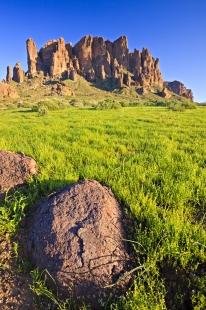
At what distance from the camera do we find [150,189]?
5617 millimetres

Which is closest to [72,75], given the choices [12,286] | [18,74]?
[18,74]

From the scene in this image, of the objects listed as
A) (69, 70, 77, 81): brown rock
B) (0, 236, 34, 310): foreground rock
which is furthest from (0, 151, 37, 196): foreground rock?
(69, 70, 77, 81): brown rock

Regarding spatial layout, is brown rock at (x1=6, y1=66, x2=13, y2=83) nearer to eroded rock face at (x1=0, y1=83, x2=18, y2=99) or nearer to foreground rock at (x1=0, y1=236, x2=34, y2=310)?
eroded rock face at (x1=0, y1=83, x2=18, y2=99)

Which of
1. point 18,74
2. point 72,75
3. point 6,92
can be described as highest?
point 72,75

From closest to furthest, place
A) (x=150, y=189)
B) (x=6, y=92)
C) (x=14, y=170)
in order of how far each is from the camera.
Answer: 1. (x=150, y=189)
2. (x=14, y=170)
3. (x=6, y=92)

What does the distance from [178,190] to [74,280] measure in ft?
7.63

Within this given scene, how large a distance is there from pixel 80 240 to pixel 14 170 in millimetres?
2638

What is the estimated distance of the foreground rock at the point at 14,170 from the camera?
19.9 ft

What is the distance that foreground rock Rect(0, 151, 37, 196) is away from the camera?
6.07m

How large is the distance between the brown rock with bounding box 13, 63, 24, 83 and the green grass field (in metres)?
175

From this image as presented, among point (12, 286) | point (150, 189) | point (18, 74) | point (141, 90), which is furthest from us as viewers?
point (18, 74)

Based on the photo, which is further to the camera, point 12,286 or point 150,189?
point 150,189

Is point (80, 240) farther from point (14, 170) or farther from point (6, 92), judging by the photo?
point (6, 92)

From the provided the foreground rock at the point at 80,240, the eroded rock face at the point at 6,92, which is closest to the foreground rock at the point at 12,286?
the foreground rock at the point at 80,240
